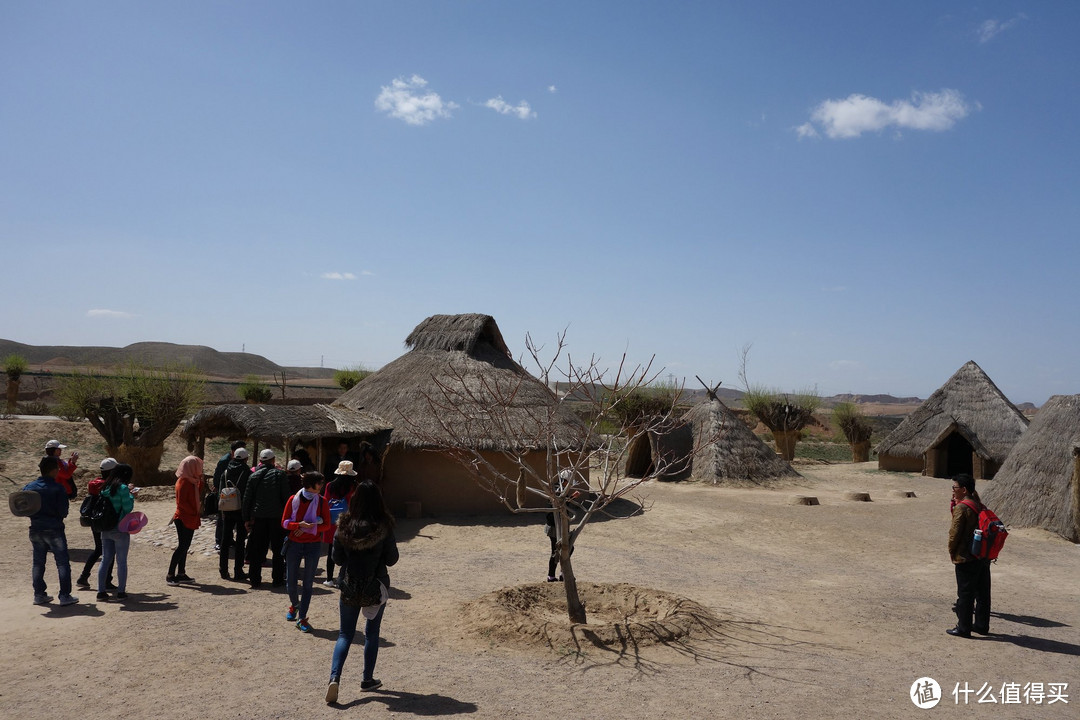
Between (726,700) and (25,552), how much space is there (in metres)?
9.36

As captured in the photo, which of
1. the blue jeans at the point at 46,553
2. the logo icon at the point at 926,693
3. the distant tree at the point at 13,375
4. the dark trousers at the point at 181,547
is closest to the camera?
the logo icon at the point at 926,693

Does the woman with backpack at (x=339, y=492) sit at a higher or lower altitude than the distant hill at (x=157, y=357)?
lower

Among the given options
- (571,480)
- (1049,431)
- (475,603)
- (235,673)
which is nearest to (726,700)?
(571,480)

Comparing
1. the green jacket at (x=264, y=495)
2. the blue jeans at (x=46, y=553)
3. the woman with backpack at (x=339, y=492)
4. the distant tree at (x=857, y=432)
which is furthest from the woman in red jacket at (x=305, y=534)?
the distant tree at (x=857, y=432)

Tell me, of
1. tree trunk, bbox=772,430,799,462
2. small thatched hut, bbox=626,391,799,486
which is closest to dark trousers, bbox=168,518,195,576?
small thatched hut, bbox=626,391,799,486

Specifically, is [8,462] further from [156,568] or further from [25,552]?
[156,568]

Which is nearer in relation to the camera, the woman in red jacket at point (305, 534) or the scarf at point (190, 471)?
the woman in red jacket at point (305, 534)

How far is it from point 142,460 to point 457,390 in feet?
26.6

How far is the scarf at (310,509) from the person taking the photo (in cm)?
621

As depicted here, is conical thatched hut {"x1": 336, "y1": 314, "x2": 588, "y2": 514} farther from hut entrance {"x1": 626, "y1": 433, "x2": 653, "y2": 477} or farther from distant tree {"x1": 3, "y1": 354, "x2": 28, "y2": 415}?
distant tree {"x1": 3, "y1": 354, "x2": 28, "y2": 415}

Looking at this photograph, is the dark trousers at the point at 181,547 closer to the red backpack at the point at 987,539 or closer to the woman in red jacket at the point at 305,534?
the woman in red jacket at the point at 305,534

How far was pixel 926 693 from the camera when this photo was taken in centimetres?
512

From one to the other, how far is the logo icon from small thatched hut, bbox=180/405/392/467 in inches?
359

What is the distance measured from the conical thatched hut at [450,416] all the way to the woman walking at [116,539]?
17.8 ft
